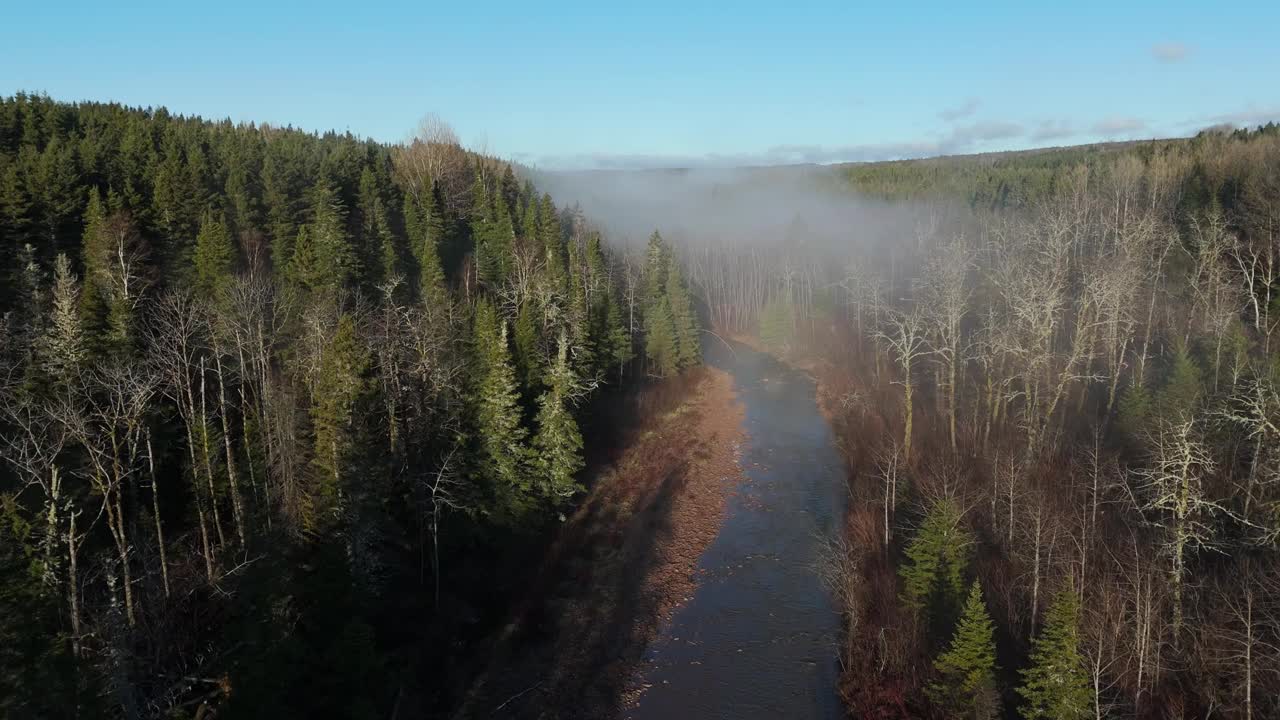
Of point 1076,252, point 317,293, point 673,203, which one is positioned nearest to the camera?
point 317,293

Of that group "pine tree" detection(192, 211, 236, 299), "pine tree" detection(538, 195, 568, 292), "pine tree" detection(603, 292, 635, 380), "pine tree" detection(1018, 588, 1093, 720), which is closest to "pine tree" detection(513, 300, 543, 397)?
"pine tree" detection(538, 195, 568, 292)

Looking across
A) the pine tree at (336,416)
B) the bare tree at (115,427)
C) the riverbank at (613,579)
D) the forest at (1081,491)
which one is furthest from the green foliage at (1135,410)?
the bare tree at (115,427)

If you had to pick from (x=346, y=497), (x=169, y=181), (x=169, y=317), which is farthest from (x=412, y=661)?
(x=169, y=181)

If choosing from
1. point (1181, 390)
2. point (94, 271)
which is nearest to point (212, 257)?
point (94, 271)

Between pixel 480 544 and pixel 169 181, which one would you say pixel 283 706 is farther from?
pixel 169 181

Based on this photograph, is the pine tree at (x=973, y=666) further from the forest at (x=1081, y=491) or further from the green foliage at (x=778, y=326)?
the green foliage at (x=778, y=326)

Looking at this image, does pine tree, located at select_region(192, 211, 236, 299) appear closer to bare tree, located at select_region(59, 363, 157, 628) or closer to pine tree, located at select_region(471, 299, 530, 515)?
bare tree, located at select_region(59, 363, 157, 628)
